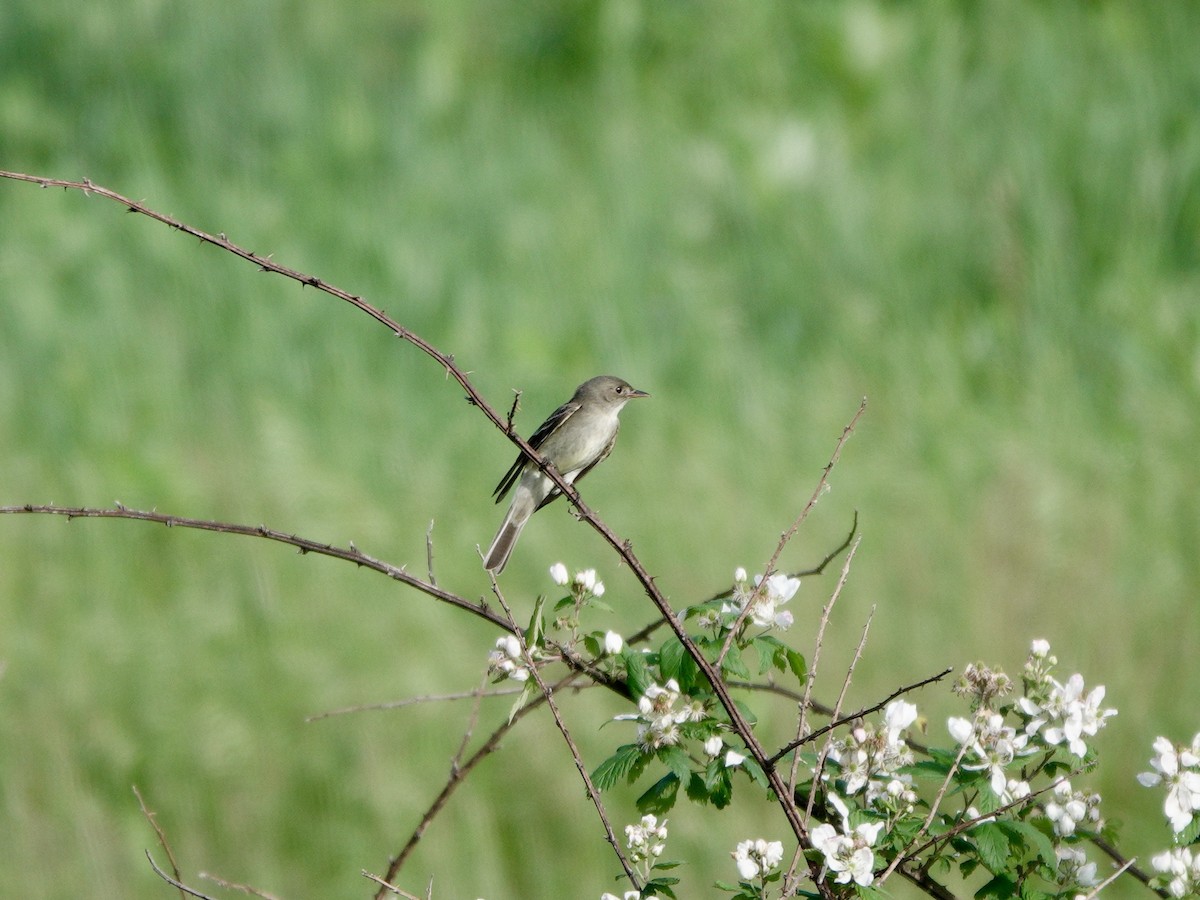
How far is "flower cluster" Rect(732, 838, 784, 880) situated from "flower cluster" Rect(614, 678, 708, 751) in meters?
0.22

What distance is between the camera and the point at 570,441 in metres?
5.47

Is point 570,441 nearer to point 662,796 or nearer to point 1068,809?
point 662,796

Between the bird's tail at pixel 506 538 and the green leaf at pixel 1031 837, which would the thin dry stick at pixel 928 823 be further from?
the bird's tail at pixel 506 538

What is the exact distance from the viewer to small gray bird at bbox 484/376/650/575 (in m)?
5.42

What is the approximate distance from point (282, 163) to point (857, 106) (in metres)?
4.07

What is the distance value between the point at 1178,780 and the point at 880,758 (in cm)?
44

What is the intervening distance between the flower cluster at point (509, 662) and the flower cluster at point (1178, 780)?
3.11 ft

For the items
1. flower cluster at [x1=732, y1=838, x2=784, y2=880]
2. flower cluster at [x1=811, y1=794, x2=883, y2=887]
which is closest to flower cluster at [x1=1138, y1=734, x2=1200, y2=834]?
flower cluster at [x1=811, y1=794, x2=883, y2=887]

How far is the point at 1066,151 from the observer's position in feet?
33.7

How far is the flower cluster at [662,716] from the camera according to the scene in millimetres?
2469

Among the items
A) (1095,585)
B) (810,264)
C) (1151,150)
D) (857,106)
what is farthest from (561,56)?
(1095,585)

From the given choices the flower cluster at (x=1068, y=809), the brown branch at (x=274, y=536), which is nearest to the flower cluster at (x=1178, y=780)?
the flower cluster at (x=1068, y=809)

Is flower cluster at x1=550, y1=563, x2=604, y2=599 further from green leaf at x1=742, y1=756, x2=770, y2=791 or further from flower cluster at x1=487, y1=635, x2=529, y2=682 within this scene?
green leaf at x1=742, y1=756, x2=770, y2=791

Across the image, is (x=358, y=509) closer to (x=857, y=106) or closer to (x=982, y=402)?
(x=982, y=402)
